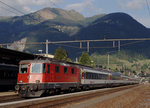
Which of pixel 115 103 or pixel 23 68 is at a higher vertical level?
pixel 23 68

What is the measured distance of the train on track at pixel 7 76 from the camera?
33.3 meters

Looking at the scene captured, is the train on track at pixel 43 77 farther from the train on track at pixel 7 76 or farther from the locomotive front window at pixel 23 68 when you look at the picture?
the train on track at pixel 7 76

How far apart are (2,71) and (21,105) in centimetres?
1706

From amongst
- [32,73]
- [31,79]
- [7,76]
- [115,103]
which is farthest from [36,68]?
[7,76]

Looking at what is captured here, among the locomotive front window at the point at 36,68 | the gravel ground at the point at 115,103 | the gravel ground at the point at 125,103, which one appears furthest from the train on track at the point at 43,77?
the gravel ground at the point at 125,103

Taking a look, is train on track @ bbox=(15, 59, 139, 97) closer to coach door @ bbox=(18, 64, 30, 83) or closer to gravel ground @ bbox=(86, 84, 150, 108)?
coach door @ bbox=(18, 64, 30, 83)

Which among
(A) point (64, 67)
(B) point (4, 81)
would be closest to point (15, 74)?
(B) point (4, 81)

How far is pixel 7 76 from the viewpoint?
3438 cm

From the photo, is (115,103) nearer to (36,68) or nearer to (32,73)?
(36,68)

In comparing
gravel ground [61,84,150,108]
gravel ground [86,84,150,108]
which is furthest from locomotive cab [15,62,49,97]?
gravel ground [86,84,150,108]

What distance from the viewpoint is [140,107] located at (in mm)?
16734

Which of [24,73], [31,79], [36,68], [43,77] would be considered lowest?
[31,79]

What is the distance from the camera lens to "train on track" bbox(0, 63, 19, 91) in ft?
109

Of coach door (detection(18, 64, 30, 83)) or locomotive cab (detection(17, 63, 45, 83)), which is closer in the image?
locomotive cab (detection(17, 63, 45, 83))
